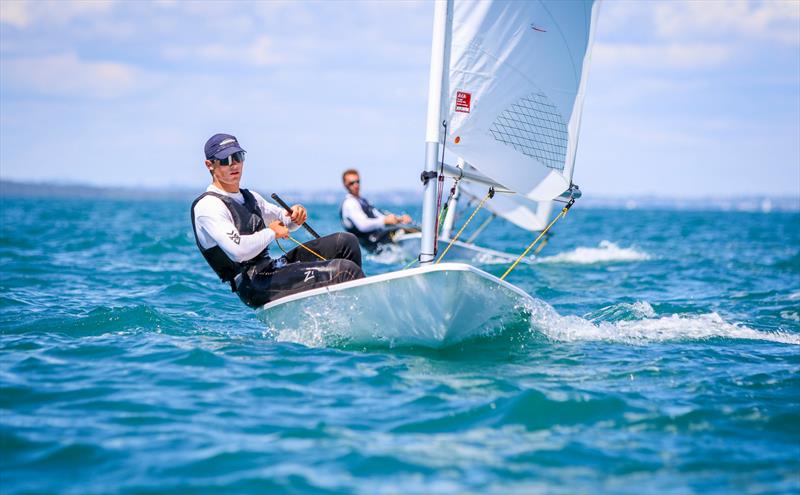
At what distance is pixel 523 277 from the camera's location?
41.4 feet

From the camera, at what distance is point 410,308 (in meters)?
5.56

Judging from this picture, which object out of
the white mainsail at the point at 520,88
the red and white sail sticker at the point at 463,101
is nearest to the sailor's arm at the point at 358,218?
the white mainsail at the point at 520,88

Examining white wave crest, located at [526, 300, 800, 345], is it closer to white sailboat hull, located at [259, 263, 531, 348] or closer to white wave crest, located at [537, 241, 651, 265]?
white sailboat hull, located at [259, 263, 531, 348]

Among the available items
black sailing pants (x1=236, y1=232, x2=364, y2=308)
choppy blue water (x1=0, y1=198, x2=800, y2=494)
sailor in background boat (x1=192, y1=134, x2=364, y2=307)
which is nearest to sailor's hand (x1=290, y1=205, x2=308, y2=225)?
sailor in background boat (x1=192, y1=134, x2=364, y2=307)

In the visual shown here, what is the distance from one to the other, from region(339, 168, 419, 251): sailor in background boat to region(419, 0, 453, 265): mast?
279 inches

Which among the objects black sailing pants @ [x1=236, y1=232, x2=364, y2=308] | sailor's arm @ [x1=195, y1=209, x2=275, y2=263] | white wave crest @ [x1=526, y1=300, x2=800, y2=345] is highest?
sailor's arm @ [x1=195, y1=209, x2=275, y2=263]

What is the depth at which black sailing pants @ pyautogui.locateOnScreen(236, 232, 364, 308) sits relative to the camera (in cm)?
599

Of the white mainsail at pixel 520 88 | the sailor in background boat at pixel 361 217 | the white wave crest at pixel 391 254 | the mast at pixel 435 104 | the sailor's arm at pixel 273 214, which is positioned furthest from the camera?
the white wave crest at pixel 391 254

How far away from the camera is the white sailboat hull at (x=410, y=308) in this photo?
5441mm

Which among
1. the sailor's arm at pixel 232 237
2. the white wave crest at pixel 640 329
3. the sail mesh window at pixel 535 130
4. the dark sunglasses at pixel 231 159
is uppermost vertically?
the sail mesh window at pixel 535 130

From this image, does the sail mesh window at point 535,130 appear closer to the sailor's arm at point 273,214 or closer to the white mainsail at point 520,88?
the white mainsail at point 520,88

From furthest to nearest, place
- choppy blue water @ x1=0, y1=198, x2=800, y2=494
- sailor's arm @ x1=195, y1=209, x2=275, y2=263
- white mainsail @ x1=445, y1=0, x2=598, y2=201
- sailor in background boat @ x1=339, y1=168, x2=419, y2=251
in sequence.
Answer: sailor in background boat @ x1=339, y1=168, x2=419, y2=251, white mainsail @ x1=445, y1=0, x2=598, y2=201, sailor's arm @ x1=195, y1=209, x2=275, y2=263, choppy blue water @ x1=0, y1=198, x2=800, y2=494

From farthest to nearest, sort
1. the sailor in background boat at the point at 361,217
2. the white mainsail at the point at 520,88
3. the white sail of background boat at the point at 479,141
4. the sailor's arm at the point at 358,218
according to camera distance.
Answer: the sailor's arm at the point at 358,218 < the sailor in background boat at the point at 361,217 < the white mainsail at the point at 520,88 < the white sail of background boat at the point at 479,141

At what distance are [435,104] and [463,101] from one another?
278 mm
